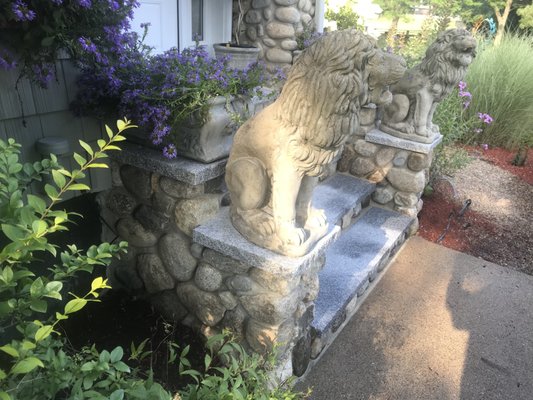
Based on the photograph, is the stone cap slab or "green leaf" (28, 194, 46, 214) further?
the stone cap slab

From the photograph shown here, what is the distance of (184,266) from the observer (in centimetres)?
241

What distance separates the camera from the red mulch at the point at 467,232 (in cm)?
390

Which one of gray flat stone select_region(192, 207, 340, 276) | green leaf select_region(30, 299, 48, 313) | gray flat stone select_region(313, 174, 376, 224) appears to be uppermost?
green leaf select_region(30, 299, 48, 313)

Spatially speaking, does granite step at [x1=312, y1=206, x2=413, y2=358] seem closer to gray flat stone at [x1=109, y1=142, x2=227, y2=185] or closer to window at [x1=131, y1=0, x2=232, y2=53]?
gray flat stone at [x1=109, y1=142, x2=227, y2=185]

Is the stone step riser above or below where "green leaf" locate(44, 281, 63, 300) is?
below

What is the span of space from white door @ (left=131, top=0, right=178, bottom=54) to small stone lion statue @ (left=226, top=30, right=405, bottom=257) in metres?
2.47

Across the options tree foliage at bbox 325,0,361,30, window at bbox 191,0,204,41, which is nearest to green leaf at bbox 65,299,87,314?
window at bbox 191,0,204,41

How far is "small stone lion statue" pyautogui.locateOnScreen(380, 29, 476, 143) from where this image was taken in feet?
10.9

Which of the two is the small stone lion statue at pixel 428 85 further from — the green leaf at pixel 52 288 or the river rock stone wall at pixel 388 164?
the green leaf at pixel 52 288

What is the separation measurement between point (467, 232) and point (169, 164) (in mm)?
3255

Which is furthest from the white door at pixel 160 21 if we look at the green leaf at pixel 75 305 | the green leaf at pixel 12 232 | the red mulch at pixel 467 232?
the green leaf at pixel 75 305

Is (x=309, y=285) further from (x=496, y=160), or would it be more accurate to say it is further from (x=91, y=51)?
(x=496, y=160)

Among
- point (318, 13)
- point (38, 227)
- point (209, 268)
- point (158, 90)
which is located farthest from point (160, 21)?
point (38, 227)

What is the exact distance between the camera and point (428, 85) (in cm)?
351
